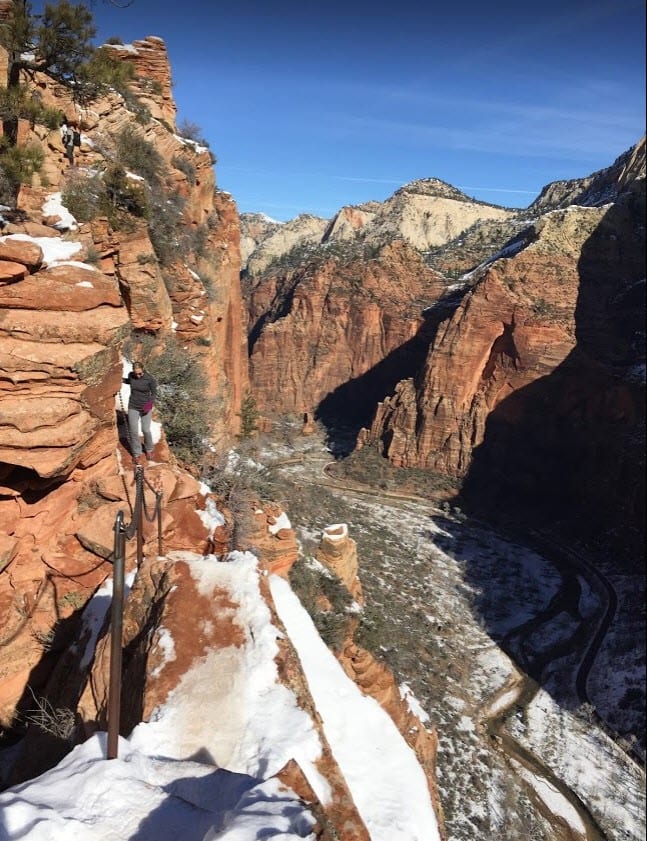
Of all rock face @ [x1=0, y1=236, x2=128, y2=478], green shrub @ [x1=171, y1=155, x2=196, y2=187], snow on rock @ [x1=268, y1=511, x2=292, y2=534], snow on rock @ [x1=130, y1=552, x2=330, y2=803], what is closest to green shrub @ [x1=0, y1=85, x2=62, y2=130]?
rock face @ [x1=0, y1=236, x2=128, y2=478]

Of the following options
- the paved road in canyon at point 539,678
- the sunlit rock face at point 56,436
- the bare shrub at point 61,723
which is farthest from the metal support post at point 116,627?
the paved road in canyon at point 539,678

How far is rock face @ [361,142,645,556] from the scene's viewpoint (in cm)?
3375

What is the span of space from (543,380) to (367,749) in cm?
3207

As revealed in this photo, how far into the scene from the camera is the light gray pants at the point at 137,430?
8334 mm

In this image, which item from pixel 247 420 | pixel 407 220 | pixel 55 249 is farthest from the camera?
pixel 407 220

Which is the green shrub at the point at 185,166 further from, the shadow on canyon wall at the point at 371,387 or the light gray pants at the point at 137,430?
the shadow on canyon wall at the point at 371,387

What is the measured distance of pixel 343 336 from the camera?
183ft

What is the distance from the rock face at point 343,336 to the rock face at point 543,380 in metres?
13.1

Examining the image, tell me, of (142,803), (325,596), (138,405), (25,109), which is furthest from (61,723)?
(25,109)

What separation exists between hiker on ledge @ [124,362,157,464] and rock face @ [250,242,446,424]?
44.7 m

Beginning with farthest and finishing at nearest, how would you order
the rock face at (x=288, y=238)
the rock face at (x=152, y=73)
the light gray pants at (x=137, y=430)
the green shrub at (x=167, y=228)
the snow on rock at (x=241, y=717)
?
the rock face at (x=288, y=238) < the rock face at (x=152, y=73) < the green shrub at (x=167, y=228) < the light gray pants at (x=137, y=430) < the snow on rock at (x=241, y=717)

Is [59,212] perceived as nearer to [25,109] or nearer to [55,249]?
[55,249]

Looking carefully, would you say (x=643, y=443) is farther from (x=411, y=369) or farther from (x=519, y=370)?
(x=411, y=369)

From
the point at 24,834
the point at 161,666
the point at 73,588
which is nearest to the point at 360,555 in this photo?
the point at 73,588
